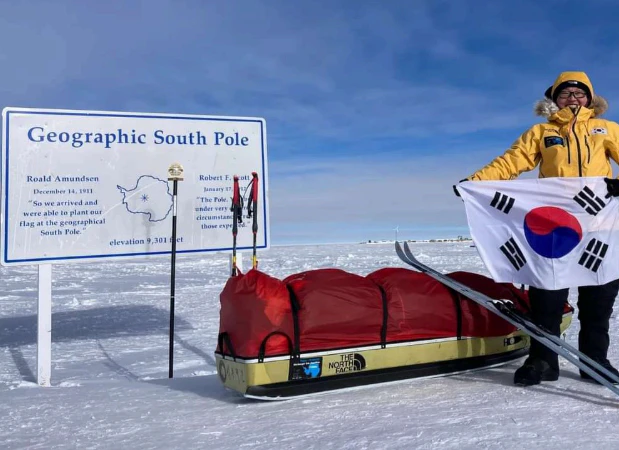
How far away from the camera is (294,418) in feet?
8.68

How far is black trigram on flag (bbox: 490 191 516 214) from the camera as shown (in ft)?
11.0

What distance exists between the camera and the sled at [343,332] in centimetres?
289

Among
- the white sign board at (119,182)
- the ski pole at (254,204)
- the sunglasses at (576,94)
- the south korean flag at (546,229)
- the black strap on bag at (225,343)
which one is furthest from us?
the ski pole at (254,204)

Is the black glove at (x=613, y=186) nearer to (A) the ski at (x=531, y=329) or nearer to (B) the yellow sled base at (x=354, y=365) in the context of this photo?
(A) the ski at (x=531, y=329)

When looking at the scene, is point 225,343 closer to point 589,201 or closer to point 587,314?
point 587,314

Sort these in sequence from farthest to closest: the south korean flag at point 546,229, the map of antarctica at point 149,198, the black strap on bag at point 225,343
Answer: the map of antarctica at point 149,198 < the south korean flag at point 546,229 < the black strap on bag at point 225,343

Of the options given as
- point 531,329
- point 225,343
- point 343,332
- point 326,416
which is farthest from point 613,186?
point 225,343

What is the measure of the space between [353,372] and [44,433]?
5.18 feet

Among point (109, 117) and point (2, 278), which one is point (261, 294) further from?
point (2, 278)

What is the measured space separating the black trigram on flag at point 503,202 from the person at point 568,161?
120 mm

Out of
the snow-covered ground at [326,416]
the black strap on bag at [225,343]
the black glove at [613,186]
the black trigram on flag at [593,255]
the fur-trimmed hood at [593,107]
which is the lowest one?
the snow-covered ground at [326,416]

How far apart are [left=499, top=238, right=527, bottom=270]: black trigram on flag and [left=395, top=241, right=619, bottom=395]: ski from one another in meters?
0.23

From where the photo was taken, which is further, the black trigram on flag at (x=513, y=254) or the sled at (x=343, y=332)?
the black trigram on flag at (x=513, y=254)

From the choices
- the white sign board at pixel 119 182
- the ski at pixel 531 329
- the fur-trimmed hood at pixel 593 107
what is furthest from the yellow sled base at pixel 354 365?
the white sign board at pixel 119 182
